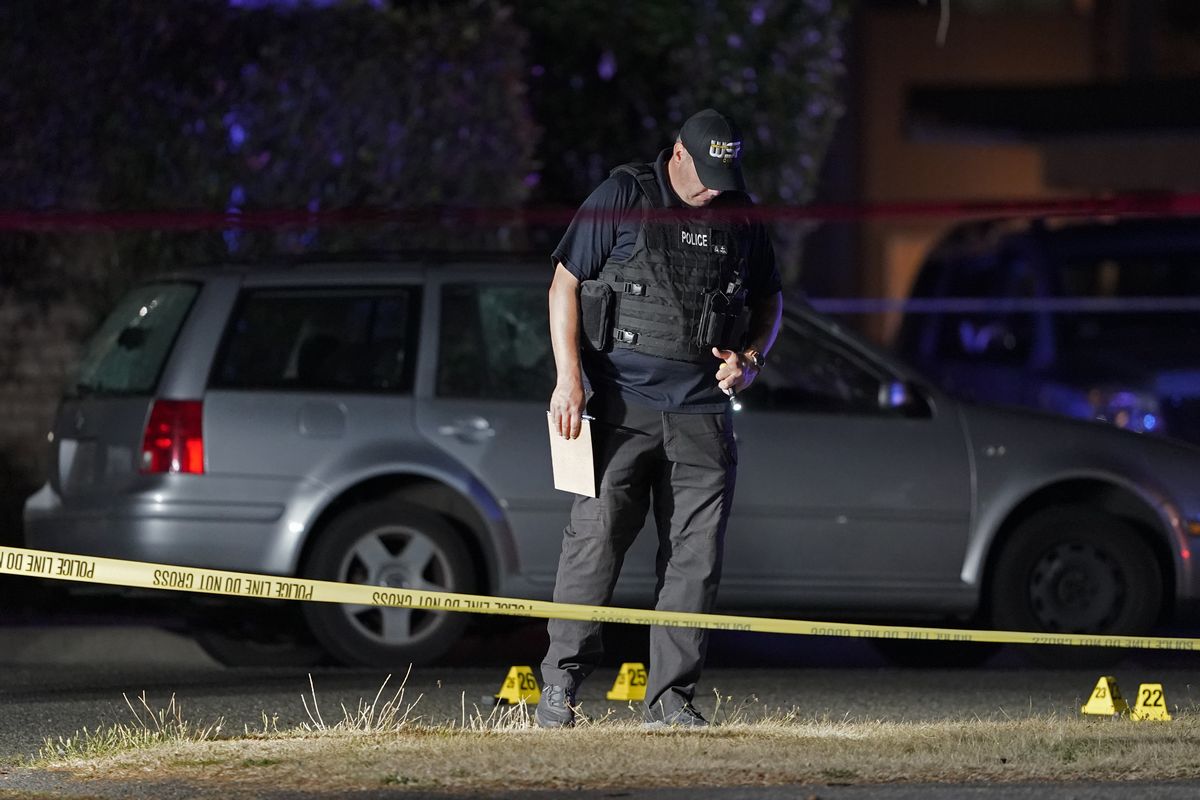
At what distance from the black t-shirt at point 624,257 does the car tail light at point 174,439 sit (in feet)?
7.56

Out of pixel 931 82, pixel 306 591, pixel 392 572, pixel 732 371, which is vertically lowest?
pixel 392 572

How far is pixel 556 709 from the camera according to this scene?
256 inches

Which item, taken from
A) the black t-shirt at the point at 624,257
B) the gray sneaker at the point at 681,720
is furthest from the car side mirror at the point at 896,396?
the gray sneaker at the point at 681,720

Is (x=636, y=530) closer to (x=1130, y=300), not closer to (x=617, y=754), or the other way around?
(x=617, y=754)

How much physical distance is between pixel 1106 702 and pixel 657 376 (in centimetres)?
171

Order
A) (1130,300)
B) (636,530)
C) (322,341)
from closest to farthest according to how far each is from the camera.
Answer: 1. (636,530)
2. (322,341)
3. (1130,300)

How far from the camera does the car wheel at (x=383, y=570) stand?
8500mm

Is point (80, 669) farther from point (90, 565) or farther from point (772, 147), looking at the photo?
point (772, 147)

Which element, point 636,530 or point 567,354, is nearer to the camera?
point 567,354

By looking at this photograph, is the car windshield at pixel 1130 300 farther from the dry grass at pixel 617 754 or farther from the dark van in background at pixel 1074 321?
the dry grass at pixel 617 754

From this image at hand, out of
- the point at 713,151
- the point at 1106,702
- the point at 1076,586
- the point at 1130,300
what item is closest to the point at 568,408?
the point at 713,151

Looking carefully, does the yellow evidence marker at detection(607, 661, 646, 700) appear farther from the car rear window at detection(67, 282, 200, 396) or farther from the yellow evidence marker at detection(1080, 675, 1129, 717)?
the car rear window at detection(67, 282, 200, 396)

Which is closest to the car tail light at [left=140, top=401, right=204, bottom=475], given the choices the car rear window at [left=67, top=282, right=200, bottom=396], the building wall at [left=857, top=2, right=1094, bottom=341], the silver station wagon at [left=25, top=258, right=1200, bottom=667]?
the silver station wagon at [left=25, top=258, right=1200, bottom=667]

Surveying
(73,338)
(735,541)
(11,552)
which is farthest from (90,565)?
(73,338)
